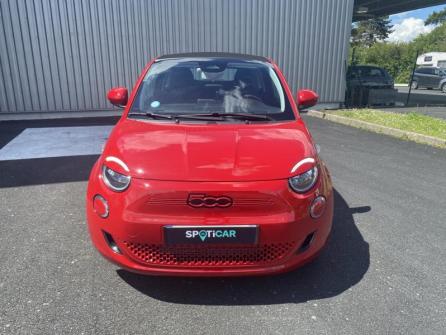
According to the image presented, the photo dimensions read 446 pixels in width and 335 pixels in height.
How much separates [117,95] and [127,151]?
4.56ft

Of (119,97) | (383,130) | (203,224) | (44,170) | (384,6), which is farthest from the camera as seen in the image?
(384,6)

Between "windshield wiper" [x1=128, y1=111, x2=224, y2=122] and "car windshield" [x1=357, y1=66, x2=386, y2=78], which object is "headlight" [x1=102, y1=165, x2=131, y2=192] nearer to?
"windshield wiper" [x1=128, y1=111, x2=224, y2=122]

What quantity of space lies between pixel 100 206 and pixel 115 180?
0.63 feet

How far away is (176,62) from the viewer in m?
3.60

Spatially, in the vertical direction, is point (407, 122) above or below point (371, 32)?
below

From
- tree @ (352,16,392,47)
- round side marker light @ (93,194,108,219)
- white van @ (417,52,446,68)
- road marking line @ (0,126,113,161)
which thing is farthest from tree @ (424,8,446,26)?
round side marker light @ (93,194,108,219)

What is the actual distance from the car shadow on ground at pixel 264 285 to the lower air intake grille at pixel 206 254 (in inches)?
12.7

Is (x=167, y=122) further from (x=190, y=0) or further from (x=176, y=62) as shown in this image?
(x=190, y=0)

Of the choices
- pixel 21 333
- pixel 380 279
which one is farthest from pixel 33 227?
pixel 380 279

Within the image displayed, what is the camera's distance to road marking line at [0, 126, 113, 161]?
5.86 m

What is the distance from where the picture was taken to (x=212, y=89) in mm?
3305

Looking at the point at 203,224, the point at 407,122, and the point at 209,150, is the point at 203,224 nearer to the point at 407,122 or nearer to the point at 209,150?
the point at 209,150

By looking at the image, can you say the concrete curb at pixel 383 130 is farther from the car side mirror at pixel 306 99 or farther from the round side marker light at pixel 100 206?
the round side marker light at pixel 100 206

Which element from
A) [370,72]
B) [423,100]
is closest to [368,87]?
[370,72]
